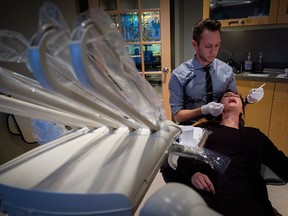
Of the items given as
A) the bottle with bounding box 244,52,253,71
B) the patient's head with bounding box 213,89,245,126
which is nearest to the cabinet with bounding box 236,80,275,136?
the bottle with bounding box 244,52,253,71

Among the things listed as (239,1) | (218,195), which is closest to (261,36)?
(239,1)

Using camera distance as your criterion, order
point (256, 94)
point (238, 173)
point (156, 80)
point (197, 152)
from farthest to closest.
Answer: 1. point (156, 80)
2. point (256, 94)
3. point (238, 173)
4. point (197, 152)

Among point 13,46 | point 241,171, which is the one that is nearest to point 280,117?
point 241,171

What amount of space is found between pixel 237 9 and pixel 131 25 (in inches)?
50.9

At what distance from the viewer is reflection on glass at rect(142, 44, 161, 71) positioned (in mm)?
2854

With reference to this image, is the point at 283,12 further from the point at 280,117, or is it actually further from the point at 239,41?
the point at 280,117

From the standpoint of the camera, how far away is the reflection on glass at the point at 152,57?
2.85 meters

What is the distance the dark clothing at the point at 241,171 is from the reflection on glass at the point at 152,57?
1.73 metres

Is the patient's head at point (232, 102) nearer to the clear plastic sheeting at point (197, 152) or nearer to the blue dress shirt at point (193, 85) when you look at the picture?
the blue dress shirt at point (193, 85)

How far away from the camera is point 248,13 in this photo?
232 cm

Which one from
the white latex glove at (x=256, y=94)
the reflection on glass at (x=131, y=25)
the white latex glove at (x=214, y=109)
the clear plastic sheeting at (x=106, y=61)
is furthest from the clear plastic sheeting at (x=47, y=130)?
the reflection on glass at (x=131, y=25)

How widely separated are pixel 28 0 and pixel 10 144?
70.8 inches

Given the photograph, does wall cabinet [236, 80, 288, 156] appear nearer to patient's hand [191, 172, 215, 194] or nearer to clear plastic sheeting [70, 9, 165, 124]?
patient's hand [191, 172, 215, 194]

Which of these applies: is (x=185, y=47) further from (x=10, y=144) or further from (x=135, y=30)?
(x=10, y=144)
